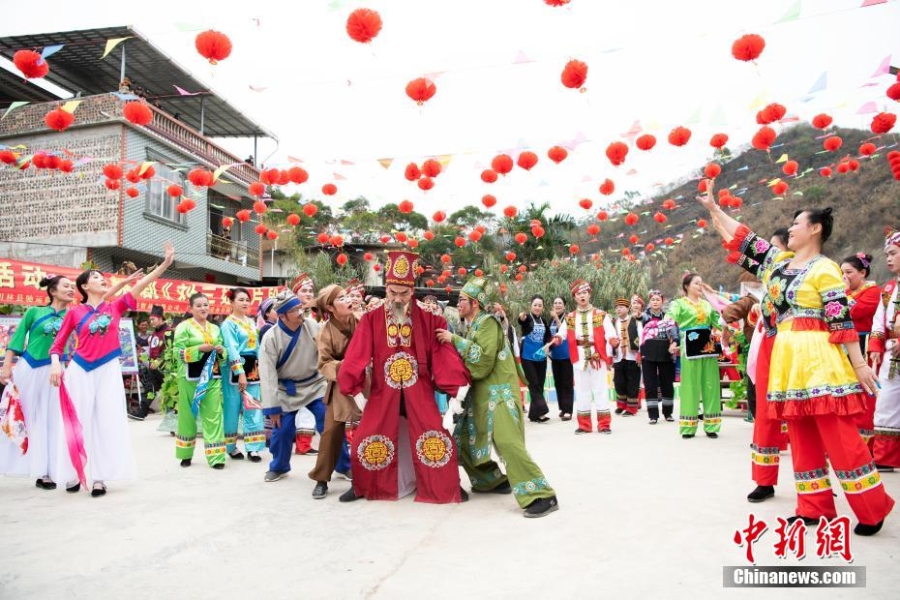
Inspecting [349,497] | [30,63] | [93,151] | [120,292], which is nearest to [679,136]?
[349,497]

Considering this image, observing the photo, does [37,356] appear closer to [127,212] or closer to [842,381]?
[842,381]

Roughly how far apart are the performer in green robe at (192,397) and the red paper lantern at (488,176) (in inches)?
278

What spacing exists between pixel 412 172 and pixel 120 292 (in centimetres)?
552

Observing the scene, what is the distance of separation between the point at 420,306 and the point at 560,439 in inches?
136

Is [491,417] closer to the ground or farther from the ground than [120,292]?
closer to the ground

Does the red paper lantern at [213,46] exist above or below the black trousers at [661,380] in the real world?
above

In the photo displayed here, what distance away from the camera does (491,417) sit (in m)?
4.35

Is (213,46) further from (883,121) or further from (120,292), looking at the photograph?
(883,121)

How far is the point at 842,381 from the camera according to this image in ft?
10.9

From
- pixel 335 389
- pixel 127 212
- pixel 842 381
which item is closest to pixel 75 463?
pixel 335 389

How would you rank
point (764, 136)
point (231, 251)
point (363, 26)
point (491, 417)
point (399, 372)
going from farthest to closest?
point (231, 251) → point (764, 136) → point (363, 26) → point (399, 372) → point (491, 417)

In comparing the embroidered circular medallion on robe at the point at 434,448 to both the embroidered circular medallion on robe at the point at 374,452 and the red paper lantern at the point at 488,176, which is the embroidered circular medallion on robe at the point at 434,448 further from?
the red paper lantern at the point at 488,176

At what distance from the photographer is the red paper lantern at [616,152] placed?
9758mm

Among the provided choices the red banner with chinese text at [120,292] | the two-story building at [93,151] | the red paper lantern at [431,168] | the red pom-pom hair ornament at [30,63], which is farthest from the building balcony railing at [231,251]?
the red pom-pom hair ornament at [30,63]
